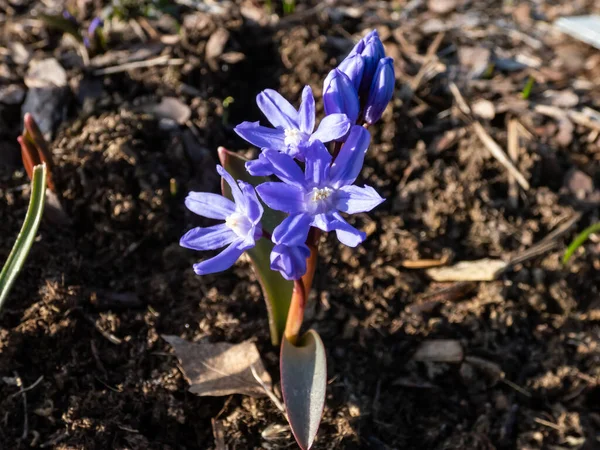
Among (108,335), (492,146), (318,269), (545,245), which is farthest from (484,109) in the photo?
(108,335)

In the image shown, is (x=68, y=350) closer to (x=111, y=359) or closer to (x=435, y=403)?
(x=111, y=359)

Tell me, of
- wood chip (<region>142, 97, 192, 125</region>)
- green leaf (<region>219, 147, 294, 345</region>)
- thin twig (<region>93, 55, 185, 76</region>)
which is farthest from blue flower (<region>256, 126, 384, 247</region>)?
thin twig (<region>93, 55, 185, 76</region>)

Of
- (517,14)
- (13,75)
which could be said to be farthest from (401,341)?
(517,14)

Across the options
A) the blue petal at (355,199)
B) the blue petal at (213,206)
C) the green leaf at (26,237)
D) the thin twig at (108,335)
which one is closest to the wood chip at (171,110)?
the green leaf at (26,237)

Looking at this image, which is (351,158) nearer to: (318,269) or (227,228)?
(227,228)

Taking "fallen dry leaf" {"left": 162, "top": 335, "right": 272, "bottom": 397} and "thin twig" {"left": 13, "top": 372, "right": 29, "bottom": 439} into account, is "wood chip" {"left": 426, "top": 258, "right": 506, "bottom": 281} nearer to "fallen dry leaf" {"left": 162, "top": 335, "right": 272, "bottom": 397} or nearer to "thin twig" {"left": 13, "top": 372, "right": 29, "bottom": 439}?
"fallen dry leaf" {"left": 162, "top": 335, "right": 272, "bottom": 397}
